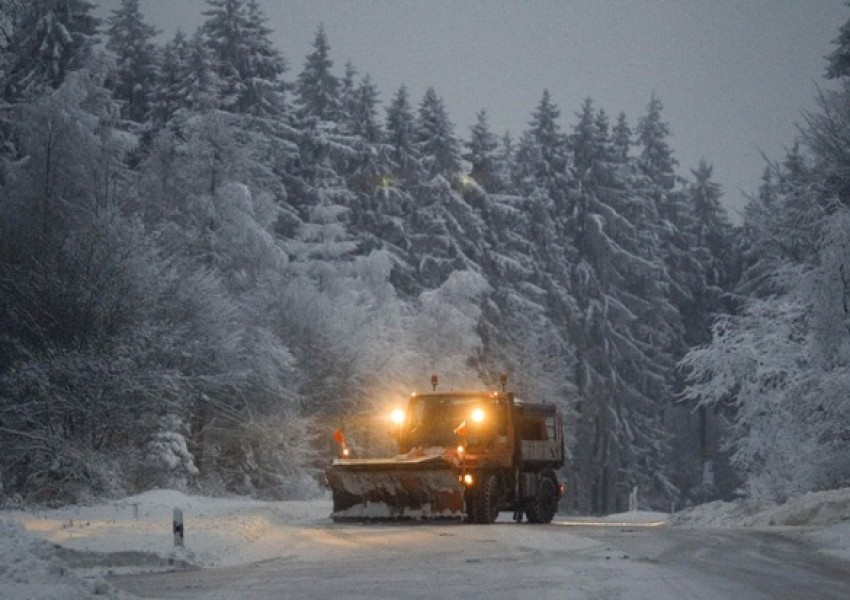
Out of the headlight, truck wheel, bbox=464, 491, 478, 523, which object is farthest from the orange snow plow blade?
the headlight

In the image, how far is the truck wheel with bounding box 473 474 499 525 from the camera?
22281 mm

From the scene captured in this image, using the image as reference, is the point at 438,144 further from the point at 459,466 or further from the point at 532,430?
the point at 459,466

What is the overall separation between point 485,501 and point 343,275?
2823 centimetres

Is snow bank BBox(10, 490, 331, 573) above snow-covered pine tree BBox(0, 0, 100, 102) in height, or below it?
below

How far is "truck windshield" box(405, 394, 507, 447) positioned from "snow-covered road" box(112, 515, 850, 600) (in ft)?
11.5

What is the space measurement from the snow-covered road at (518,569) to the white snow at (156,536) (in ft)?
1.49

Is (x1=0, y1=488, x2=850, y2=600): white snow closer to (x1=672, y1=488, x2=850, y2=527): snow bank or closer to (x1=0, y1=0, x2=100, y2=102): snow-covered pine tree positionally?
(x1=672, y1=488, x2=850, y2=527): snow bank

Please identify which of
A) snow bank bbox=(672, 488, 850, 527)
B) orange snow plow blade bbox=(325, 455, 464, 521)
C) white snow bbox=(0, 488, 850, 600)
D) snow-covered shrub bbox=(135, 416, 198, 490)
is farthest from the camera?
snow-covered shrub bbox=(135, 416, 198, 490)

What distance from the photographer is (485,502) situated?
22.3 m

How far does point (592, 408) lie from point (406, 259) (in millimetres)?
12763

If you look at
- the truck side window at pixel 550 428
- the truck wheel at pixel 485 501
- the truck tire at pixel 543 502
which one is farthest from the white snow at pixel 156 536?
the truck side window at pixel 550 428

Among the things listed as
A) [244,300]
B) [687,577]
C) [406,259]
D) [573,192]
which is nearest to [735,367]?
[244,300]

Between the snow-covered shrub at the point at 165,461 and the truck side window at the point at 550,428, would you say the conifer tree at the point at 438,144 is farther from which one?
the truck side window at the point at 550,428

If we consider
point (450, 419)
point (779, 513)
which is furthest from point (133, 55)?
point (779, 513)
